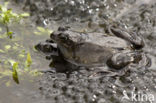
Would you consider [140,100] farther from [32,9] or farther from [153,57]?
[32,9]

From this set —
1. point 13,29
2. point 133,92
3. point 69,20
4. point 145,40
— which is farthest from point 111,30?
point 13,29

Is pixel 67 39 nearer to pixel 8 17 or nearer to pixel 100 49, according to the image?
pixel 100 49

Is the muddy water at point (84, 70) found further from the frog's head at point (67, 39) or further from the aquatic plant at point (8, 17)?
the frog's head at point (67, 39)

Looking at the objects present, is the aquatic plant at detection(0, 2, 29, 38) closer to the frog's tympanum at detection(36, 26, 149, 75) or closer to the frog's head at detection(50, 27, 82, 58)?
the frog's head at detection(50, 27, 82, 58)

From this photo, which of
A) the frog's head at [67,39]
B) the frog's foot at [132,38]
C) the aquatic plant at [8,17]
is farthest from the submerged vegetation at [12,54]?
the frog's foot at [132,38]

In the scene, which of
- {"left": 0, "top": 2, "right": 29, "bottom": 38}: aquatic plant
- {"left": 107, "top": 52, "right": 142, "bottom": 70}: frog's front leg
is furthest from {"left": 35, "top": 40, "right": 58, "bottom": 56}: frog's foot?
{"left": 107, "top": 52, "right": 142, "bottom": 70}: frog's front leg

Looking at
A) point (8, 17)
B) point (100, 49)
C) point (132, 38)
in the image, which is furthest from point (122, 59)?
point (8, 17)
